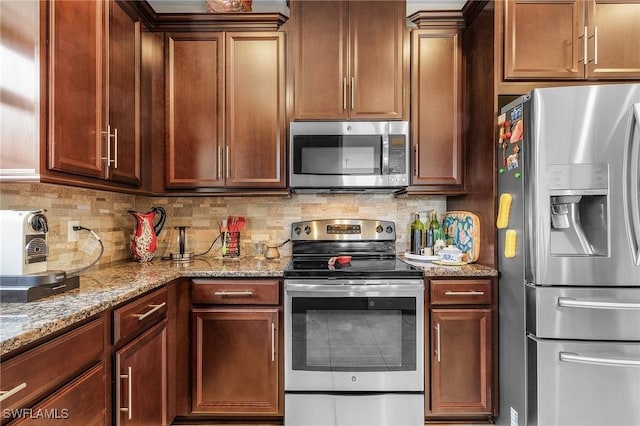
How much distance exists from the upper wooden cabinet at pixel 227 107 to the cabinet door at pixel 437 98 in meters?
0.87

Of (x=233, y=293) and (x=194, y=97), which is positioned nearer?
(x=233, y=293)

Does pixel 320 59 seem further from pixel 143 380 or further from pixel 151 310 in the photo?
pixel 143 380

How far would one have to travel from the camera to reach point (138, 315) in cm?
139

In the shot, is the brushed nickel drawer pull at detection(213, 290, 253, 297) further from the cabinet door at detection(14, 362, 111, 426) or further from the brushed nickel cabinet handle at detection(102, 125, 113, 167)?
the brushed nickel cabinet handle at detection(102, 125, 113, 167)

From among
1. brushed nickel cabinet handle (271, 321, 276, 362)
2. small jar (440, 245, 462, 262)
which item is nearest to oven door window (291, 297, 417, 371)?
brushed nickel cabinet handle (271, 321, 276, 362)

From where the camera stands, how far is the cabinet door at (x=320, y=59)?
2.11 m

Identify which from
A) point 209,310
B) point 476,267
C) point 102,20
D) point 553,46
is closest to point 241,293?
point 209,310

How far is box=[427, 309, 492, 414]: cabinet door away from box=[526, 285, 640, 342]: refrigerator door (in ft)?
1.03

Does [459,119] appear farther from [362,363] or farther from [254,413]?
[254,413]

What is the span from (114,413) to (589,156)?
2267mm

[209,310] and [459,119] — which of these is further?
[459,119]

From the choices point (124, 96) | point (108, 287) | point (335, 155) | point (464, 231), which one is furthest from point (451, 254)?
point (124, 96)

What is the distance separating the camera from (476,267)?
1.92 meters

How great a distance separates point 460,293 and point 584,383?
2.08 ft
